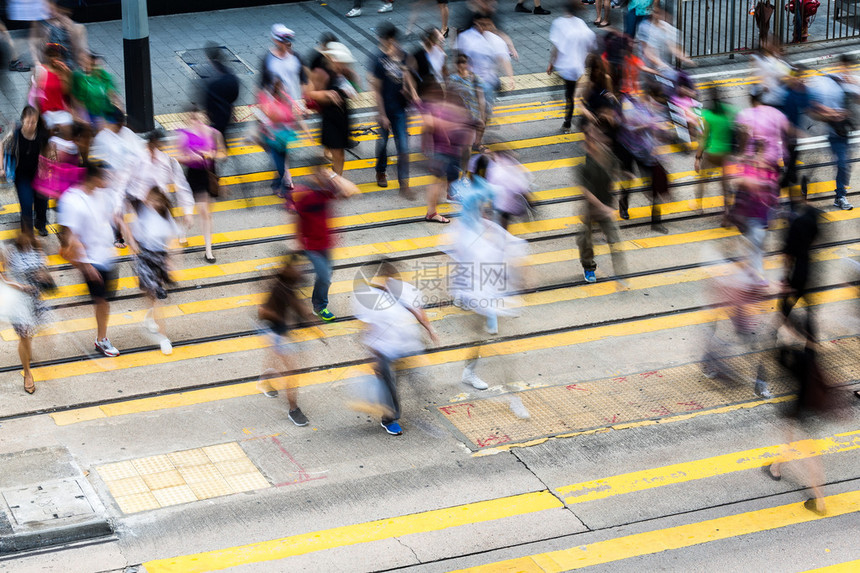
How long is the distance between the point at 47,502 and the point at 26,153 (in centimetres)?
520

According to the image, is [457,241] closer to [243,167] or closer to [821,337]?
[821,337]

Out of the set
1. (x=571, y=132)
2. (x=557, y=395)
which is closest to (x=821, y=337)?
(x=557, y=395)

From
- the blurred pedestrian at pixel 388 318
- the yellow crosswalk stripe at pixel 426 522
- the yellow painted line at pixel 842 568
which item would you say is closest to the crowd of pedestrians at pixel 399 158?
the blurred pedestrian at pixel 388 318

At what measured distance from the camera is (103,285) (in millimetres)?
10703

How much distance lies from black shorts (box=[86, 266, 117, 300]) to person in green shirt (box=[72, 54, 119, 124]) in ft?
12.8

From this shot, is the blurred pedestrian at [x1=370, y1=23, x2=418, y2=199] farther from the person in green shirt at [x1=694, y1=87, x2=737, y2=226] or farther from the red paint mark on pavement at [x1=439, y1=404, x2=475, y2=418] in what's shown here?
the red paint mark on pavement at [x1=439, y1=404, x2=475, y2=418]

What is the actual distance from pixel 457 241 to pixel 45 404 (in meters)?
3.77

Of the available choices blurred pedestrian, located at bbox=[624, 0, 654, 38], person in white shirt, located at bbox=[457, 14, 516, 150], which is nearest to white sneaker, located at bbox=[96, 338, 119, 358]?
person in white shirt, located at bbox=[457, 14, 516, 150]

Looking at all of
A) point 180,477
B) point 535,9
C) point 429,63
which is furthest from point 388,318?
point 535,9

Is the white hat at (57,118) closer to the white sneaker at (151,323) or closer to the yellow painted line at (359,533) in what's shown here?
the white sneaker at (151,323)

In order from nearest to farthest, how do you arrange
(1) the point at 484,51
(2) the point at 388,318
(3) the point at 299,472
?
(3) the point at 299,472
(2) the point at 388,318
(1) the point at 484,51

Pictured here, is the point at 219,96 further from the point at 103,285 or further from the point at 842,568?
the point at 842,568

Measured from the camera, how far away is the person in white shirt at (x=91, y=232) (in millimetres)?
10516

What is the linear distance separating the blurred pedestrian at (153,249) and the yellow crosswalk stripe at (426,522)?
3.28 metres
